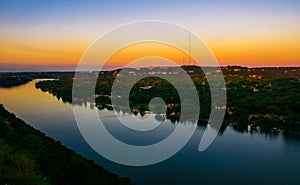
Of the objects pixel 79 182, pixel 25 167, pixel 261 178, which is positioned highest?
pixel 25 167

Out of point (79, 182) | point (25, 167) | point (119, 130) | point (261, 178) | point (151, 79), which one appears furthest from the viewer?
point (151, 79)

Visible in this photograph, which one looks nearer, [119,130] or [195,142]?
[195,142]

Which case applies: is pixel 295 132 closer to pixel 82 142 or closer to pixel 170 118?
pixel 170 118

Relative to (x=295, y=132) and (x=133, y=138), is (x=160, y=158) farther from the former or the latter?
(x=295, y=132)

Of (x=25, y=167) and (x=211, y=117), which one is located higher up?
(x=25, y=167)

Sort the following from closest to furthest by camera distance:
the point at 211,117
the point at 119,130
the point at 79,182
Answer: the point at 79,182
the point at 119,130
the point at 211,117

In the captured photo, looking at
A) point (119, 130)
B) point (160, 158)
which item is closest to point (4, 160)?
point (160, 158)
